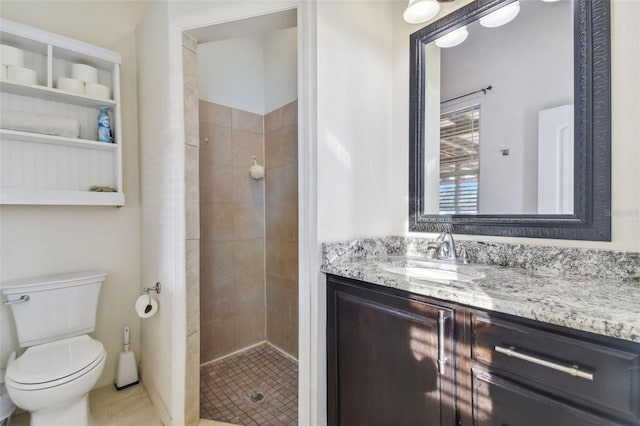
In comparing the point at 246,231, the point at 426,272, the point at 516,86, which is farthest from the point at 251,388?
the point at 516,86

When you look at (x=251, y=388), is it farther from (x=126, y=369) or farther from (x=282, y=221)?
(x=282, y=221)

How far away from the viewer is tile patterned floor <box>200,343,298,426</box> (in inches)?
64.2

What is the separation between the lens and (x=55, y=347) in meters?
1.52

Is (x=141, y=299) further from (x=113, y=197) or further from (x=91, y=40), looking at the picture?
(x=91, y=40)

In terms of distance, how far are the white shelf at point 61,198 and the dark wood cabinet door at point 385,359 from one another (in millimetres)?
1503

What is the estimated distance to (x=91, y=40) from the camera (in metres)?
1.86

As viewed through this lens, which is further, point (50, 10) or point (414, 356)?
point (50, 10)

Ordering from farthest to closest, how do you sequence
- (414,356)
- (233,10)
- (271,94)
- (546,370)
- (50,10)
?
(271,94)
(50,10)
(233,10)
(414,356)
(546,370)

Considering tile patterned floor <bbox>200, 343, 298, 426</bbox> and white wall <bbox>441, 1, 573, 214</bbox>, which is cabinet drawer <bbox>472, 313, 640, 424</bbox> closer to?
white wall <bbox>441, 1, 573, 214</bbox>

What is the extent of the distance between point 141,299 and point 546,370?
1859 mm

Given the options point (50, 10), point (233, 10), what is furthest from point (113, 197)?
point (233, 10)

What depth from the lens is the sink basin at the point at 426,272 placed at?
1099 millimetres

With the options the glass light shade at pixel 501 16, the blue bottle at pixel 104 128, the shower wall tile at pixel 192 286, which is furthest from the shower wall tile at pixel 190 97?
the glass light shade at pixel 501 16

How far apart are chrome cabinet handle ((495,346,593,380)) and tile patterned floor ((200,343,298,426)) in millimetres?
1316
